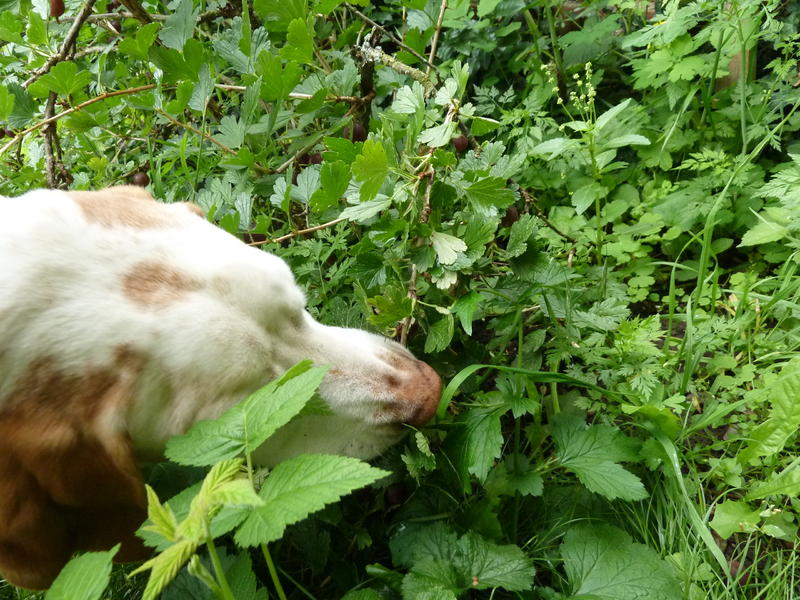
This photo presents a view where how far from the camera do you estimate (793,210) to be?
2.25m

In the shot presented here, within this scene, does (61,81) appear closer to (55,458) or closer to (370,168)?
(370,168)

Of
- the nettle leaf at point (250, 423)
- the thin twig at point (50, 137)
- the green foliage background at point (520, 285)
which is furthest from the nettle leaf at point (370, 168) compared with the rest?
the thin twig at point (50, 137)

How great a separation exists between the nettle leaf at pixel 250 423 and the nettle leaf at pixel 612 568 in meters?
0.86

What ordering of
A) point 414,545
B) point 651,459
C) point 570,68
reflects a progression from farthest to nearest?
point 570,68
point 651,459
point 414,545

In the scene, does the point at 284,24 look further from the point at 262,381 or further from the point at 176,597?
the point at 176,597

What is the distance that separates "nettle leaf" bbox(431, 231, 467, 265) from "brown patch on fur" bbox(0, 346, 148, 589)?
764 millimetres

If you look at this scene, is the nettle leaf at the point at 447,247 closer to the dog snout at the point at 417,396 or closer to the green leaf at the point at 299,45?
the dog snout at the point at 417,396

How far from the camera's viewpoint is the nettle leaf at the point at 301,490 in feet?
3.08

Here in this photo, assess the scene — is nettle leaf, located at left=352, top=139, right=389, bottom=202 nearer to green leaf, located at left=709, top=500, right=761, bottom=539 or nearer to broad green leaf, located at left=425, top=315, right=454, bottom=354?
broad green leaf, located at left=425, top=315, right=454, bottom=354

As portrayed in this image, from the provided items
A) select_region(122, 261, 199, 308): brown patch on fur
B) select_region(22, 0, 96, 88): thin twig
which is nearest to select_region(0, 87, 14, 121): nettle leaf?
select_region(22, 0, 96, 88): thin twig

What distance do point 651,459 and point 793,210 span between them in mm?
1184

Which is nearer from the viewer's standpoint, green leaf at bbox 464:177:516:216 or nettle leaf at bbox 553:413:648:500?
nettle leaf at bbox 553:413:648:500

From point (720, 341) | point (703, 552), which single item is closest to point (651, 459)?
point (703, 552)

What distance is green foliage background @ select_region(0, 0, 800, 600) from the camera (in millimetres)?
1583
